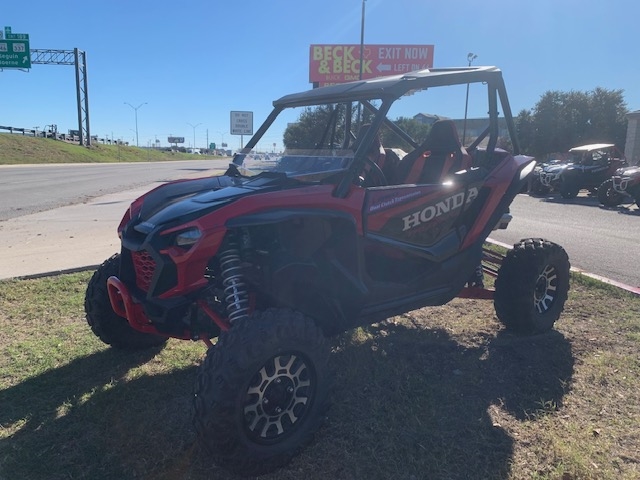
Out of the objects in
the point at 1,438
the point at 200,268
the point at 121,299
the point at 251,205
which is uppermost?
the point at 251,205

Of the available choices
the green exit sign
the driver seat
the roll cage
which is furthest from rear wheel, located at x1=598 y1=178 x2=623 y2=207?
the green exit sign

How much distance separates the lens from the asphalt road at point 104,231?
266 inches

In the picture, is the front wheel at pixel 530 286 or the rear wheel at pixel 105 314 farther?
the front wheel at pixel 530 286

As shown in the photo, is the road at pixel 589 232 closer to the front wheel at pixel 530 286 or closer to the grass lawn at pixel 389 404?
the front wheel at pixel 530 286

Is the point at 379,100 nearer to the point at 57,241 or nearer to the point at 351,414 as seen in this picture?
the point at 351,414

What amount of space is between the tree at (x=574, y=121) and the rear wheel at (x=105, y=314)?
44822 millimetres

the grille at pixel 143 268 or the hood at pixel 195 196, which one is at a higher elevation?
the hood at pixel 195 196

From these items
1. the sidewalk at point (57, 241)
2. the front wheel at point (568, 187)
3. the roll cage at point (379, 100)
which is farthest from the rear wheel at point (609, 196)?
the sidewalk at point (57, 241)

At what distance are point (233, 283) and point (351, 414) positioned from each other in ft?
3.77

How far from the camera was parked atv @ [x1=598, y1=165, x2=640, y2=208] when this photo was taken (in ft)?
47.1

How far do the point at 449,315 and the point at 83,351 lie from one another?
3.34 meters

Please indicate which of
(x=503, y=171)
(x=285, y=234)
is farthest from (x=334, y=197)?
(x=503, y=171)

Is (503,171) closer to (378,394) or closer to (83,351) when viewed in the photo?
(378,394)

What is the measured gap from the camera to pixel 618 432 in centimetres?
306
